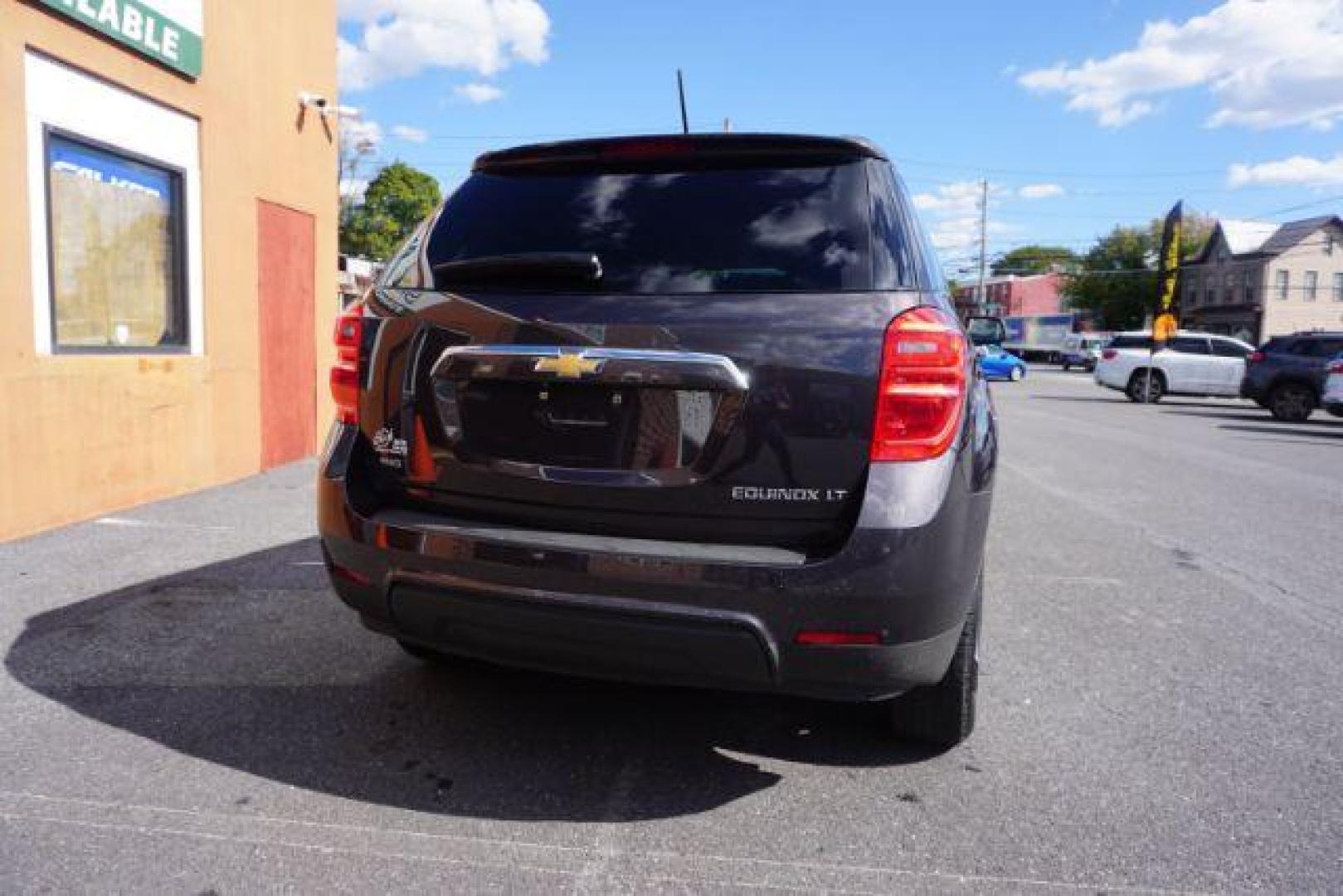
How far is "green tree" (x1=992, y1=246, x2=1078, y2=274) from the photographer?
398 ft

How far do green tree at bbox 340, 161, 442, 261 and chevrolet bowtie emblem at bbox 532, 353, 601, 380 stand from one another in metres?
55.6

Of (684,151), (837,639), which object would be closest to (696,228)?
(684,151)

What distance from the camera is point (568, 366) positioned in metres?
2.47

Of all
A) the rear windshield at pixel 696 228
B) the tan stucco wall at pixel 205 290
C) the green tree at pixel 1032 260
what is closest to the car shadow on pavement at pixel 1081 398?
the tan stucco wall at pixel 205 290

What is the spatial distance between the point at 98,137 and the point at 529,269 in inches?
204

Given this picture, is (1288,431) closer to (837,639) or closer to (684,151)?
(684,151)

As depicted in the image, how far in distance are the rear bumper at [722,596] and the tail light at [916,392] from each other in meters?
0.06

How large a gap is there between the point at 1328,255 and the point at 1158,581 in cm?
6313

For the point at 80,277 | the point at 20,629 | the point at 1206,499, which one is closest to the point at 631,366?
the point at 20,629

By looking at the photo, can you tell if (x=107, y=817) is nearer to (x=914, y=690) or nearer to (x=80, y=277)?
(x=914, y=690)

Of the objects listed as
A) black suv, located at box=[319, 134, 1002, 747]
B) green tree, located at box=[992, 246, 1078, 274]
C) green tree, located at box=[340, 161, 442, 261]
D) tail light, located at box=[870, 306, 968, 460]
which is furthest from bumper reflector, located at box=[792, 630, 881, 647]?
green tree, located at box=[992, 246, 1078, 274]

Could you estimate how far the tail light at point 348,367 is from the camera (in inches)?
112

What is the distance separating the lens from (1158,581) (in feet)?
17.9

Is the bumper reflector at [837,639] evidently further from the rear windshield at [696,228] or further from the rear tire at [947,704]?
the rear windshield at [696,228]
